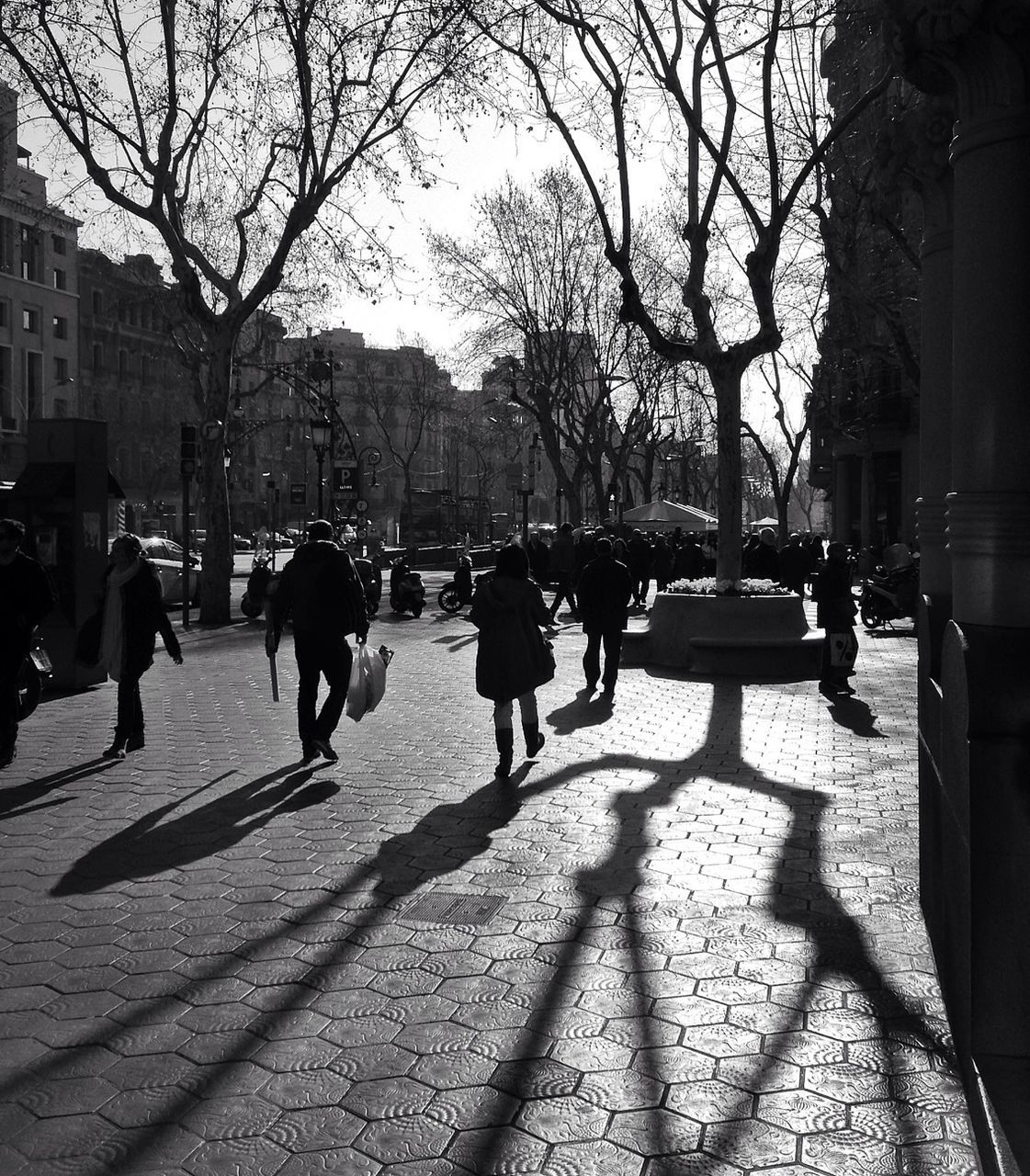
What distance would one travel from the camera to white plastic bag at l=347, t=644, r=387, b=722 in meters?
8.60

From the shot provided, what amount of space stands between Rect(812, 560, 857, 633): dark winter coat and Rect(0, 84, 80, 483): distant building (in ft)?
175

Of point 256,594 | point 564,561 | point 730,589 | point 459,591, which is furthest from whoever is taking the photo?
point 459,591

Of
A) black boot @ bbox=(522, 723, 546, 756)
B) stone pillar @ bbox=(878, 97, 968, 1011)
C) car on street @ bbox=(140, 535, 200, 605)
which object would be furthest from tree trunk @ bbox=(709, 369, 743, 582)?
car on street @ bbox=(140, 535, 200, 605)

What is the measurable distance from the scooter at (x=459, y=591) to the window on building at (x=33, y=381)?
46.5 meters

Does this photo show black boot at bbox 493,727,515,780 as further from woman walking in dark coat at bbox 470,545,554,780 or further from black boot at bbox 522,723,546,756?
black boot at bbox 522,723,546,756

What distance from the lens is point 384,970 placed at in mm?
4551

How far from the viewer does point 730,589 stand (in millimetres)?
15781

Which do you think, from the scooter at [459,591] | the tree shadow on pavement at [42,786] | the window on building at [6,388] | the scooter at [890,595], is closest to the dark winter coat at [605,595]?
the tree shadow on pavement at [42,786]

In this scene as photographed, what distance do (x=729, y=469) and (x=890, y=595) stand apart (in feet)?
20.4

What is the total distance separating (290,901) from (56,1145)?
2150mm

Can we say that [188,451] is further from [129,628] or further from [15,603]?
[15,603]

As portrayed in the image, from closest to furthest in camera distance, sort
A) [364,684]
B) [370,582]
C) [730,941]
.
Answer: [730,941], [364,684], [370,582]

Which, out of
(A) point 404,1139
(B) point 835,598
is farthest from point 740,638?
(A) point 404,1139

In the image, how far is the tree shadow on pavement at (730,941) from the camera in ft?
11.1
